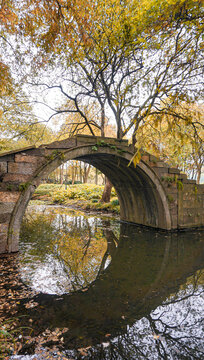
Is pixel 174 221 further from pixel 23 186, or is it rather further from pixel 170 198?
pixel 23 186

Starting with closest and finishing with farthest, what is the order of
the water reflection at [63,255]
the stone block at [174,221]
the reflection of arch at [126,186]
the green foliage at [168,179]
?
1. the water reflection at [63,255]
2. the reflection of arch at [126,186]
3. the green foliage at [168,179]
4. the stone block at [174,221]

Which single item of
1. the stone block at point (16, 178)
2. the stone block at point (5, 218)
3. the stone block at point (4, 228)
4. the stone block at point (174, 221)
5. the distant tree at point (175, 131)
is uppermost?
the distant tree at point (175, 131)

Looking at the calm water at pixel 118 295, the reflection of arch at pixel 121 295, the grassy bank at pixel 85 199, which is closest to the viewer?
the calm water at pixel 118 295

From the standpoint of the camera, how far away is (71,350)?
2.54 m

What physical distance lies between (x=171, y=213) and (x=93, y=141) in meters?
4.73

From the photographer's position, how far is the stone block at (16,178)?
573 centimetres

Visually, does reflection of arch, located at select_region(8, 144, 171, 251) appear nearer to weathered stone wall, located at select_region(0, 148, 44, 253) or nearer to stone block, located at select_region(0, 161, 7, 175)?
weathered stone wall, located at select_region(0, 148, 44, 253)

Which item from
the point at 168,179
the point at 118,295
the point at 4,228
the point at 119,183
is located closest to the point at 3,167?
the point at 4,228

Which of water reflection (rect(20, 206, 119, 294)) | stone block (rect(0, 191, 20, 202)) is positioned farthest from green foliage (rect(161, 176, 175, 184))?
stone block (rect(0, 191, 20, 202))

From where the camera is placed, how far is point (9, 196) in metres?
5.71

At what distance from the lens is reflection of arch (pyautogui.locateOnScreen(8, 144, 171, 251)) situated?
596 cm

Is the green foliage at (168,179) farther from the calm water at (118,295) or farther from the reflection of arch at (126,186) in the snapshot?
the calm water at (118,295)

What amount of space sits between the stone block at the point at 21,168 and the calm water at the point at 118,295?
7.66ft

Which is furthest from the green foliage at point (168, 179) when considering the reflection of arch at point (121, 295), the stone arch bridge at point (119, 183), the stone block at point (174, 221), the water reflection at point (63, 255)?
the water reflection at point (63, 255)
